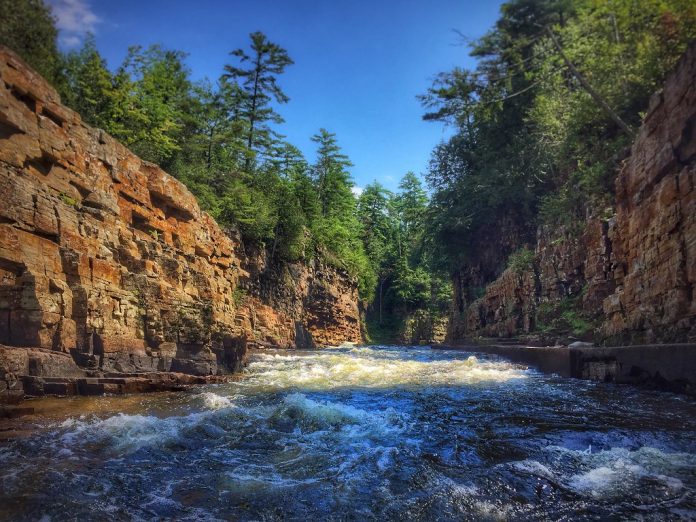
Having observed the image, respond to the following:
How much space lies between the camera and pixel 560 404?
6.43 meters

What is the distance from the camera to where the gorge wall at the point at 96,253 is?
7348 millimetres

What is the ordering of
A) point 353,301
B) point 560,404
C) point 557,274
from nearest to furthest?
1. point 560,404
2. point 557,274
3. point 353,301

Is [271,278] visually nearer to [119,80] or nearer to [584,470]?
[119,80]

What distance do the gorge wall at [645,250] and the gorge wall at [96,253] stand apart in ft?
33.9

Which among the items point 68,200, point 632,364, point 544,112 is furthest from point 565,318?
point 68,200

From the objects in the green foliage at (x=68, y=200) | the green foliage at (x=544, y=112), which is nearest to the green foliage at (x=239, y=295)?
the green foliage at (x=68, y=200)

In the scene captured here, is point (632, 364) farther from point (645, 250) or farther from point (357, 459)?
point (357, 459)

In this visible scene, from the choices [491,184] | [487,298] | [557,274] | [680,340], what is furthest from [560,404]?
[491,184]

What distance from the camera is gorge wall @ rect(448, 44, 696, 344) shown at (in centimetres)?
776

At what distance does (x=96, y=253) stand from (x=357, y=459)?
7.92m

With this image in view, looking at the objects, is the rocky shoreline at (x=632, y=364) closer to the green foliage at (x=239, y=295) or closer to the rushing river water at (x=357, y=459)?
the rushing river water at (x=357, y=459)

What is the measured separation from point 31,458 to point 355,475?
305 cm

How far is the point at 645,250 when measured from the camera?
9188 mm

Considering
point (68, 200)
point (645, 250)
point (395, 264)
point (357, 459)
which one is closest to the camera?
point (357, 459)
